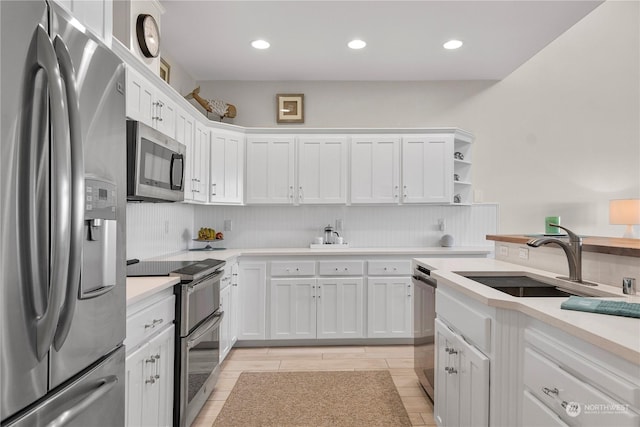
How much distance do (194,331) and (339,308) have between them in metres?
1.83

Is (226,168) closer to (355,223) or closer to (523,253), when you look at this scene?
(355,223)

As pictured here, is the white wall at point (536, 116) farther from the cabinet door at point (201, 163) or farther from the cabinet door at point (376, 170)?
the cabinet door at point (201, 163)

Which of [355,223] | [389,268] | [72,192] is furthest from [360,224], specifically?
[72,192]

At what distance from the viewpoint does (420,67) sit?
4191 mm

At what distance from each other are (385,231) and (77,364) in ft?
12.5

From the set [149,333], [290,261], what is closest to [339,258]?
[290,261]

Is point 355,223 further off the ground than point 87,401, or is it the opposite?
point 355,223

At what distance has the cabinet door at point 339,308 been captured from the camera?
3.85m

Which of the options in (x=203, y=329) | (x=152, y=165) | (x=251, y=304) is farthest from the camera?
(x=251, y=304)

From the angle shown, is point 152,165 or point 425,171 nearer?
point 152,165

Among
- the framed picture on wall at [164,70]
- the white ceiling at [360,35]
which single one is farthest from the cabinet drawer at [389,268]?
the framed picture on wall at [164,70]

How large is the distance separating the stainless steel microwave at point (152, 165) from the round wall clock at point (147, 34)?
0.67 meters

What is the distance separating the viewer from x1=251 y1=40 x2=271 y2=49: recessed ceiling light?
3.53m

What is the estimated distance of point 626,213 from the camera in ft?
13.6
